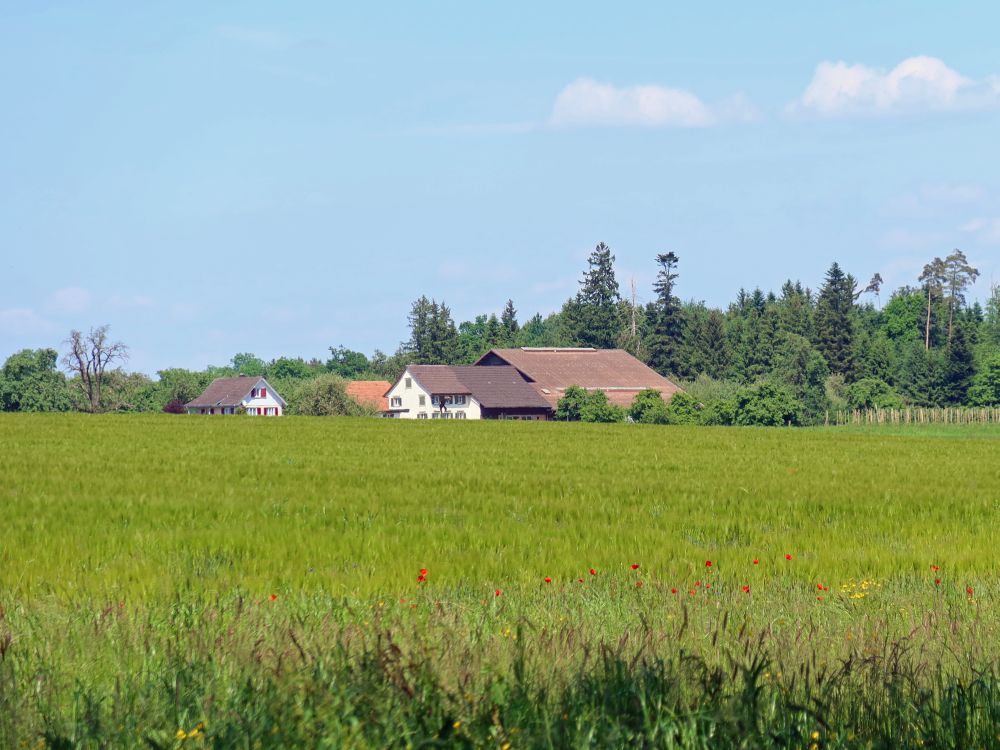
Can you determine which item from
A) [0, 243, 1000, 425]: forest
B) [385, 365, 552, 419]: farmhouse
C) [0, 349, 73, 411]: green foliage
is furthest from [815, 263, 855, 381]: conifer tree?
[0, 349, 73, 411]: green foliage

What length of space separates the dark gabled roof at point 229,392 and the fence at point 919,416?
70808mm

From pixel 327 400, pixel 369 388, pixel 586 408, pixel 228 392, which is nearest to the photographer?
pixel 586 408

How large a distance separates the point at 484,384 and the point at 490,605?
99967mm

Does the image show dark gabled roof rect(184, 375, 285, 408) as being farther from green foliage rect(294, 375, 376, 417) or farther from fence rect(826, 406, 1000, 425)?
fence rect(826, 406, 1000, 425)

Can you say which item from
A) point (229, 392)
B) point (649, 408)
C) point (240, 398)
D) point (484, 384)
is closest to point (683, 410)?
point (649, 408)

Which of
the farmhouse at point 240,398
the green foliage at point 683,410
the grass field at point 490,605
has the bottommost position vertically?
the grass field at point 490,605

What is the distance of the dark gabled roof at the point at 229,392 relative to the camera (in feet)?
445

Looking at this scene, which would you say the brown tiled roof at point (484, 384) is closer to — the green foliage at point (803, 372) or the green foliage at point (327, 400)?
the green foliage at point (327, 400)

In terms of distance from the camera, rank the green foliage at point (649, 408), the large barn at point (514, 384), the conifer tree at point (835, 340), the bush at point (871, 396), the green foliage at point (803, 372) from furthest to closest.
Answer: the conifer tree at point (835, 340)
the bush at point (871, 396)
the large barn at point (514, 384)
the green foliage at point (803, 372)
the green foliage at point (649, 408)

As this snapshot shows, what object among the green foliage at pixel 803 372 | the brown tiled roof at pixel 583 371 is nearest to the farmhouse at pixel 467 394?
the brown tiled roof at pixel 583 371

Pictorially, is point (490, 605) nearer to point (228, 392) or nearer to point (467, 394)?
point (467, 394)

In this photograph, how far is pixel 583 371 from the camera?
112750mm

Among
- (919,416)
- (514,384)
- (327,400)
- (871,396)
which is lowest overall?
(919,416)

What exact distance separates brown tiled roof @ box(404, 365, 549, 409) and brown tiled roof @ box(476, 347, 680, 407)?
1.48 m
